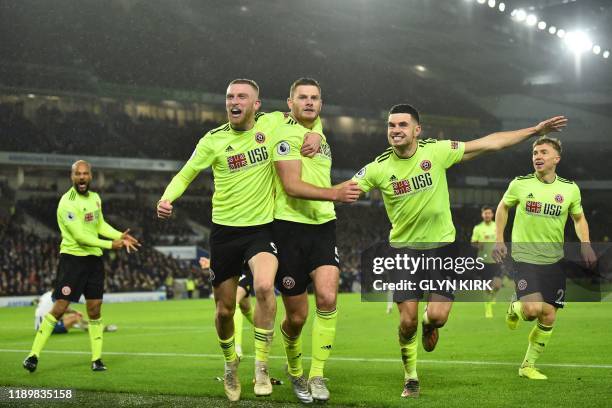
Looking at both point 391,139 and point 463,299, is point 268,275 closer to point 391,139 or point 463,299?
point 391,139

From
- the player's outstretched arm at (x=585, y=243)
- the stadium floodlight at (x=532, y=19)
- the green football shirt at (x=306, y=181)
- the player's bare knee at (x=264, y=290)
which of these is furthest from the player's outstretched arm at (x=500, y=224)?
the stadium floodlight at (x=532, y=19)

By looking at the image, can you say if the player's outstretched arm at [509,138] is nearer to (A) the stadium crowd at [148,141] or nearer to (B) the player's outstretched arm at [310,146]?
(B) the player's outstretched arm at [310,146]

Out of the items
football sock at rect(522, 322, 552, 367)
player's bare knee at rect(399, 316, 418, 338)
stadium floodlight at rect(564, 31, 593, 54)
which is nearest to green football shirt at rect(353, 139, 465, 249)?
player's bare knee at rect(399, 316, 418, 338)

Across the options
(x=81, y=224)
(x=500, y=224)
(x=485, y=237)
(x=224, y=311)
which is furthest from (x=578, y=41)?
(x=224, y=311)

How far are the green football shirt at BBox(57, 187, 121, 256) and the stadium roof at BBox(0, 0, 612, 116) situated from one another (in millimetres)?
30202

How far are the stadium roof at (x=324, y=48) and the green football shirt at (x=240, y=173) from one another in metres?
32.2

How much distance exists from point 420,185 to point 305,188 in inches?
52.6

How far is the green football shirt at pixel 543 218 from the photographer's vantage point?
9195mm

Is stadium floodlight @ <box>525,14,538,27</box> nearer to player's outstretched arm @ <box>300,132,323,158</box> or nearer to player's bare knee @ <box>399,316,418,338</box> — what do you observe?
player's bare knee @ <box>399,316,418,338</box>

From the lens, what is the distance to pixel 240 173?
7547 millimetres

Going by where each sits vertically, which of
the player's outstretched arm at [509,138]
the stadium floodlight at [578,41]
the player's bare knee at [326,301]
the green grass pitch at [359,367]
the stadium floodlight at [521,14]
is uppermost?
the stadium floodlight at [521,14]

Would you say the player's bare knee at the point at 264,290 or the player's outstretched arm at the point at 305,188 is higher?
the player's outstretched arm at the point at 305,188

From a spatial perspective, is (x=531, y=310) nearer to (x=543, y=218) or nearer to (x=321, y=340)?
(x=543, y=218)

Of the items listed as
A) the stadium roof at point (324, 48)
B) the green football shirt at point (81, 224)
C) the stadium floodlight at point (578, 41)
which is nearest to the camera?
the green football shirt at point (81, 224)
